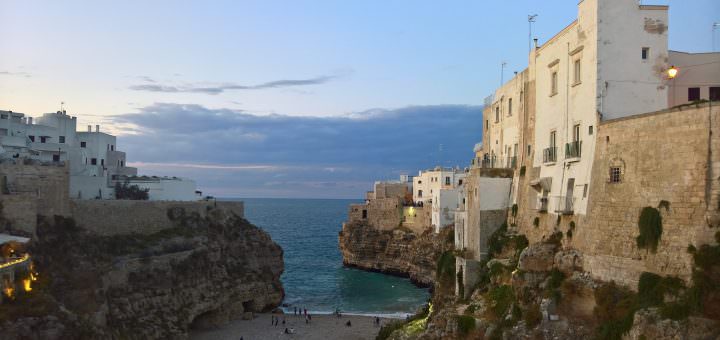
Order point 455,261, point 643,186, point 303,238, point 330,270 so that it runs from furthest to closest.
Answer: point 303,238
point 330,270
point 455,261
point 643,186

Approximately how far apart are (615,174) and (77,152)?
47.7 m

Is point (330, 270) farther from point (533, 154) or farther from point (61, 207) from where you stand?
point (533, 154)

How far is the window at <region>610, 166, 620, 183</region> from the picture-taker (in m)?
22.2

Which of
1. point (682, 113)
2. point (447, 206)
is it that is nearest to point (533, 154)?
point (682, 113)

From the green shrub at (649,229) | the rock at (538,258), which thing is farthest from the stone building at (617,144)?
the rock at (538,258)

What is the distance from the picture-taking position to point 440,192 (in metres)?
67.2

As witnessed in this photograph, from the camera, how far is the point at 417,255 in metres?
70.5

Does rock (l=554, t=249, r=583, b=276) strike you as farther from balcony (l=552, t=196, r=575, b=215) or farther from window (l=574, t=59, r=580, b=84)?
window (l=574, t=59, r=580, b=84)

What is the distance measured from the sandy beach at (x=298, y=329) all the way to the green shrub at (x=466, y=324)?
17.8m

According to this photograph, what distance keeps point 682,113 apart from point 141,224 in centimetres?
4047

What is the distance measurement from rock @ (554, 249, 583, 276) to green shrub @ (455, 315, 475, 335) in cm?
452

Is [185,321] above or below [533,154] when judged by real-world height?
below

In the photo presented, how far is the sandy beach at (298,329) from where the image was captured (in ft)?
145

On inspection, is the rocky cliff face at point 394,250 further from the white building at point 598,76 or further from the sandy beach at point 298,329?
the white building at point 598,76
